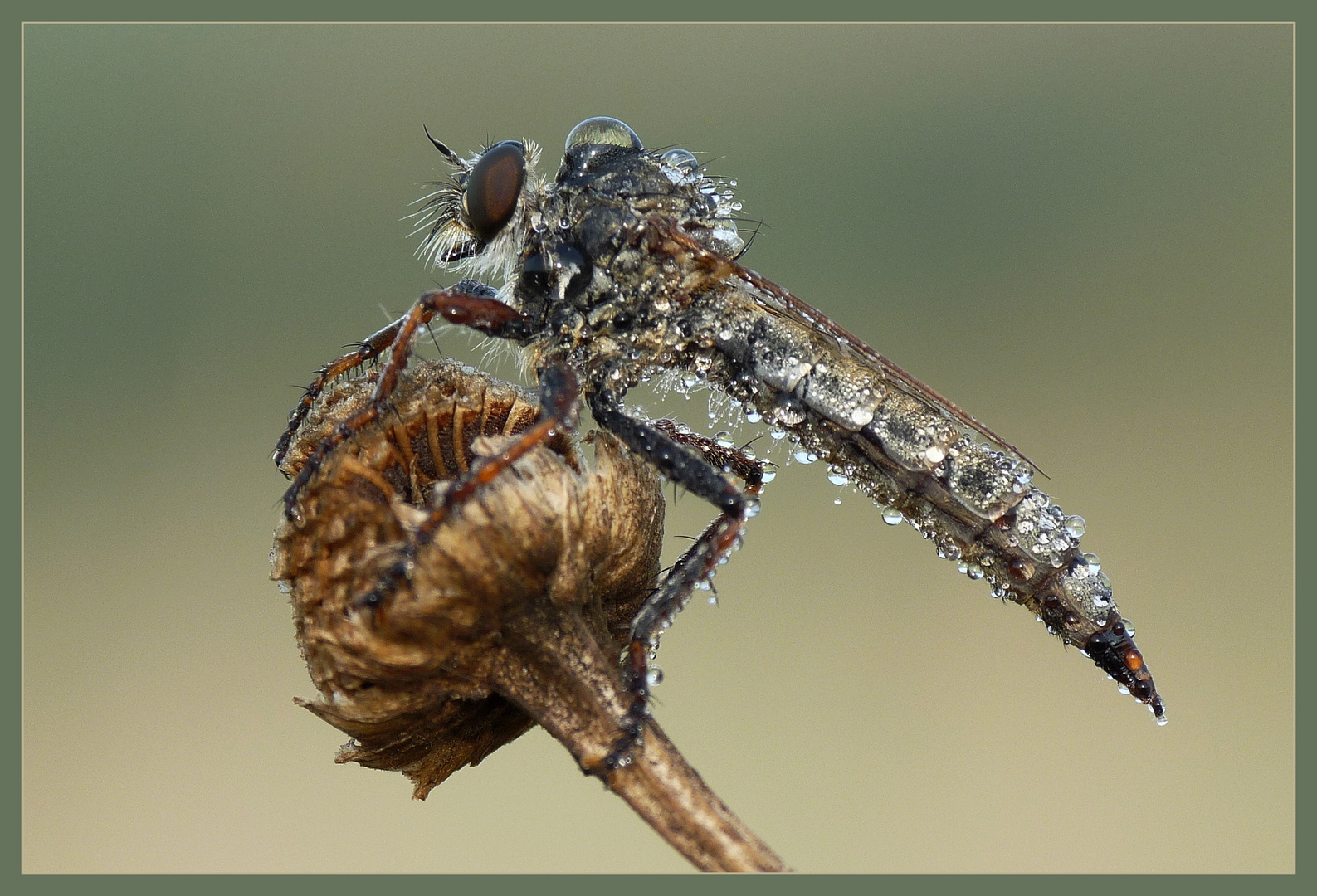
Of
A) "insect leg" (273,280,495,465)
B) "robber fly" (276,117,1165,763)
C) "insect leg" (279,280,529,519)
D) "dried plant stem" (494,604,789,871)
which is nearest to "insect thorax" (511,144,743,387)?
"robber fly" (276,117,1165,763)

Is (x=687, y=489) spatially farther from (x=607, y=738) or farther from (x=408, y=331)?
(x=607, y=738)

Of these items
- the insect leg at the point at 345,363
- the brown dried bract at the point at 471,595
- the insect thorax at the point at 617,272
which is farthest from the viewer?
the insect thorax at the point at 617,272

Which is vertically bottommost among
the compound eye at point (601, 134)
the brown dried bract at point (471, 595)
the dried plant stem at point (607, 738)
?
the dried plant stem at point (607, 738)

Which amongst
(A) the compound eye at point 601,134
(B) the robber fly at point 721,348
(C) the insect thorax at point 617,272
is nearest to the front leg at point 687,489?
(B) the robber fly at point 721,348

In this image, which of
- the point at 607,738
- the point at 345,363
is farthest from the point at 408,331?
the point at 607,738

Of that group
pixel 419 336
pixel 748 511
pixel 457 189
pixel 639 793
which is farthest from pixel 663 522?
pixel 457 189

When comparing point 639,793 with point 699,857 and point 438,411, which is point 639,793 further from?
point 438,411

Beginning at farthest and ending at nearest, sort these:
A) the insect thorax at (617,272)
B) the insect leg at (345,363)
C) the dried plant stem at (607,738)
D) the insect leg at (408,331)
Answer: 1. the insect thorax at (617,272)
2. the insect leg at (345,363)
3. the insect leg at (408,331)
4. the dried plant stem at (607,738)

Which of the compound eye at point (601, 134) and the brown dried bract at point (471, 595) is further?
the compound eye at point (601, 134)

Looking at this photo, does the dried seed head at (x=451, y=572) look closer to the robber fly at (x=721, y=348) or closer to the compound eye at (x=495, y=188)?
the robber fly at (x=721, y=348)
